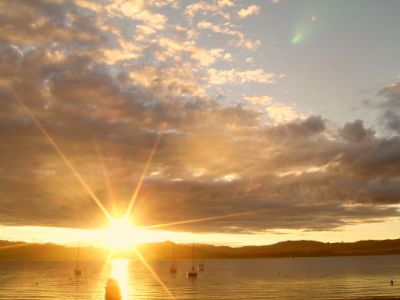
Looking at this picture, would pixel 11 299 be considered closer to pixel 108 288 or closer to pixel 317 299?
pixel 317 299

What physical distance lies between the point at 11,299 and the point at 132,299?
34615mm

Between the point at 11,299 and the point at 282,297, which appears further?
the point at 11,299

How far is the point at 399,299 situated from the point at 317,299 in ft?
78.7

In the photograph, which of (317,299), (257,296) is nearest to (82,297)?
(257,296)

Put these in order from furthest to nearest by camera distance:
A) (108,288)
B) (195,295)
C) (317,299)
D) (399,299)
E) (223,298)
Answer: (195,295) < (223,298) < (317,299) < (399,299) < (108,288)

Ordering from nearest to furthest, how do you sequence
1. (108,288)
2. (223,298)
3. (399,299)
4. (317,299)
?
(108,288)
(399,299)
(317,299)
(223,298)

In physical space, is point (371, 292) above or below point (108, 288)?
below

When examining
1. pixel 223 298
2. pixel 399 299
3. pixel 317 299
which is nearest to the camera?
pixel 399 299

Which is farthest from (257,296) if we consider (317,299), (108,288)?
(108,288)

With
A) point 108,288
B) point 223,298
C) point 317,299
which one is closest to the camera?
point 108,288

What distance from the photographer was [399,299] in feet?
300

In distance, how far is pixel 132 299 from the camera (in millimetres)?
118688

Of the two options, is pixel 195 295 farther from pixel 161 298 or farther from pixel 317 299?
pixel 317 299

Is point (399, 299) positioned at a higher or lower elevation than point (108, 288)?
lower
